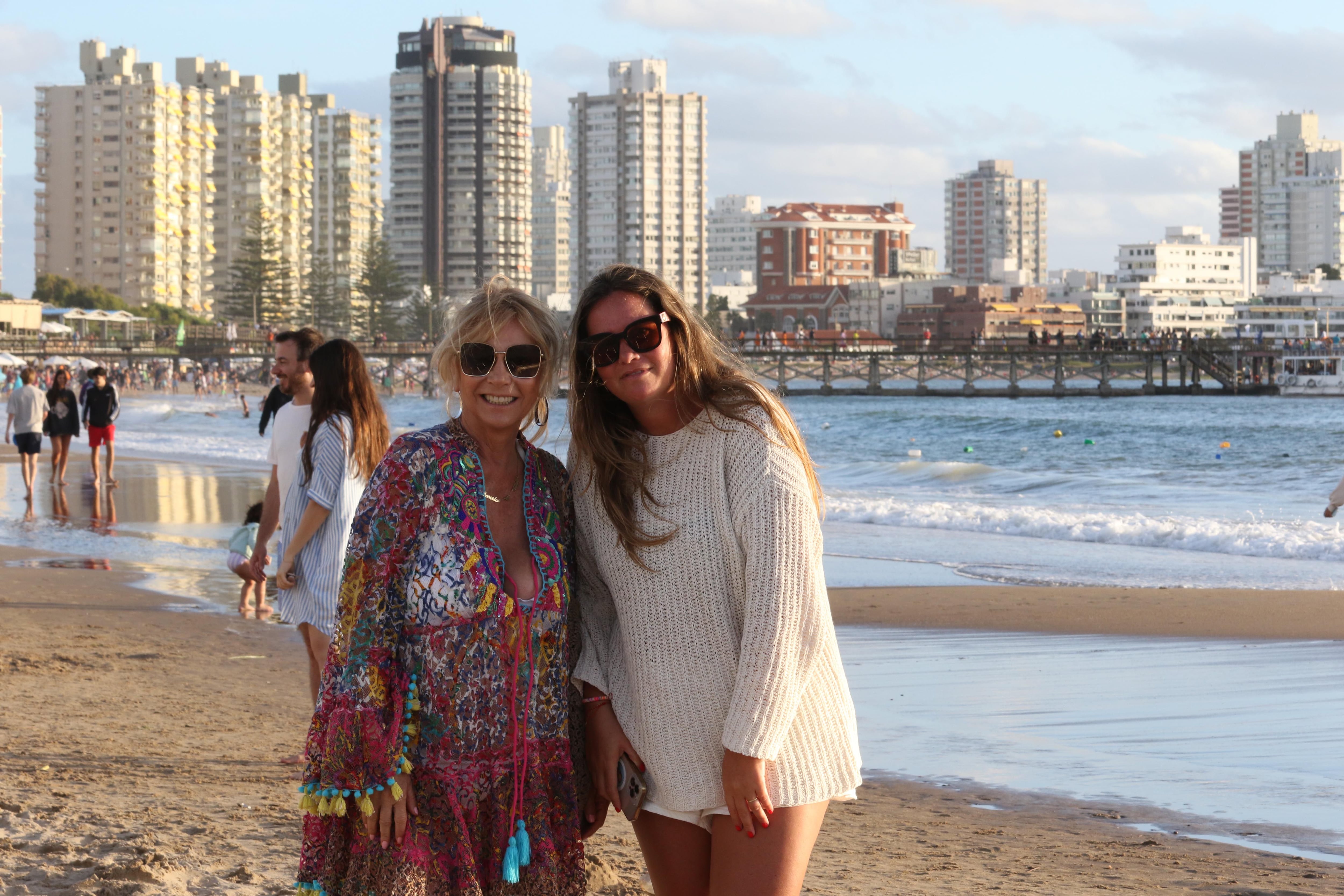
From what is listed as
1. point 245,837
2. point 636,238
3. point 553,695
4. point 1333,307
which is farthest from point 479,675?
point 636,238

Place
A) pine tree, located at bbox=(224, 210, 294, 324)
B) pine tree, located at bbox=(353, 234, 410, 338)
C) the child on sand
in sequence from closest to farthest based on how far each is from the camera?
the child on sand
pine tree, located at bbox=(224, 210, 294, 324)
pine tree, located at bbox=(353, 234, 410, 338)

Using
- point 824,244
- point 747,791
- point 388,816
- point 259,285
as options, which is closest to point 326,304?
point 259,285

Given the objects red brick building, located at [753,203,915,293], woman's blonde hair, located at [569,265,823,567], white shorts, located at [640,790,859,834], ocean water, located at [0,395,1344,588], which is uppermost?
red brick building, located at [753,203,915,293]

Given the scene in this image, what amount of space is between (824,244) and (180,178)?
6672 centimetres

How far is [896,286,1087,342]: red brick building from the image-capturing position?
12019 cm

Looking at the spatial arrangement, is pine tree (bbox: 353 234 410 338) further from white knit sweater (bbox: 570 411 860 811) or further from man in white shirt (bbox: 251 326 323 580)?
white knit sweater (bbox: 570 411 860 811)

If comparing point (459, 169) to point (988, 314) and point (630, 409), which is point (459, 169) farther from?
point (630, 409)

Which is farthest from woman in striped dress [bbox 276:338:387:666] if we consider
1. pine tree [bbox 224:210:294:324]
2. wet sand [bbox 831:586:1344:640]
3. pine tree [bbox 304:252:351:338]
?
pine tree [bbox 224:210:294:324]

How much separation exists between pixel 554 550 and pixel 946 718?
4.02m

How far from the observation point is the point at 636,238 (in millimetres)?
151750

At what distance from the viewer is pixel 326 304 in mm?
97688

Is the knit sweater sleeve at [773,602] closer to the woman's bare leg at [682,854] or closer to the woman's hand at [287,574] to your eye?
the woman's bare leg at [682,854]

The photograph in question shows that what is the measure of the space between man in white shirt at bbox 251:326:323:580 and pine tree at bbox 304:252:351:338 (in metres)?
89.1

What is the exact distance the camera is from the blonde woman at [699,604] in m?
2.21
